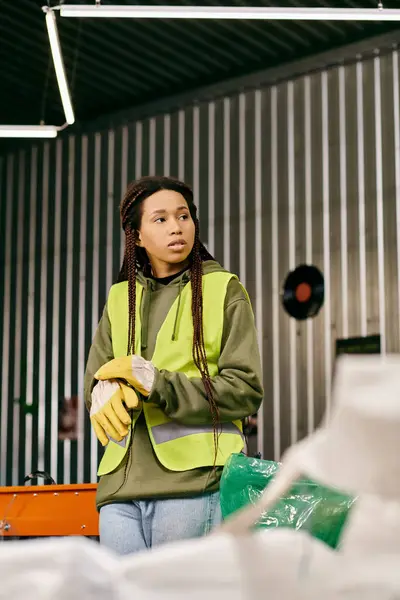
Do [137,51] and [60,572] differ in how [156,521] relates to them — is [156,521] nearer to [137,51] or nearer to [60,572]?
[60,572]

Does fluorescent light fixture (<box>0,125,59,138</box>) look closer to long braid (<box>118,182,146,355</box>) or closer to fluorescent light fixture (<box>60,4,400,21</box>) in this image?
fluorescent light fixture (<box>60,4,400,21</box>)

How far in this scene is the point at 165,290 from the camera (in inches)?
104

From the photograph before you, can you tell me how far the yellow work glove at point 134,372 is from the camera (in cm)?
229

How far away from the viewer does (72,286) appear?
9.66m

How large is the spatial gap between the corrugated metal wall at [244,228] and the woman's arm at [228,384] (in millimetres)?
5156

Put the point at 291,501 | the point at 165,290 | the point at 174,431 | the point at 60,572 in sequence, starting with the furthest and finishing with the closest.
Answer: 1. the point at 165,290
2. the point at 174,431
3. the point at 291,501
4. the point at 60,572

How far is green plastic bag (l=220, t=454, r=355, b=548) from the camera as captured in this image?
59.3 inches

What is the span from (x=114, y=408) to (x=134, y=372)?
0.34 ft

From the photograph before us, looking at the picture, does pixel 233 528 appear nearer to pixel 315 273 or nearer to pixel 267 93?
pixel 315 273

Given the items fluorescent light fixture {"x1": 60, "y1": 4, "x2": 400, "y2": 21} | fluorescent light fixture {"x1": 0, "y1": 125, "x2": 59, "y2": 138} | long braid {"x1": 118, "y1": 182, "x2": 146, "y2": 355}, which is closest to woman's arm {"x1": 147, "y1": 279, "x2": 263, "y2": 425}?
long braid {"x1": 118, "y1": 182, "x2": 146, "y2": 355}

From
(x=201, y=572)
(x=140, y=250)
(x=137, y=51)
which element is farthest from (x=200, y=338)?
(x=137, y=51)

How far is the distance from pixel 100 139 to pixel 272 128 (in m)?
2.00

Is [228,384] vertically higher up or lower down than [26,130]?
lower down

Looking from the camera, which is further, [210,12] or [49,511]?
[210,12]
